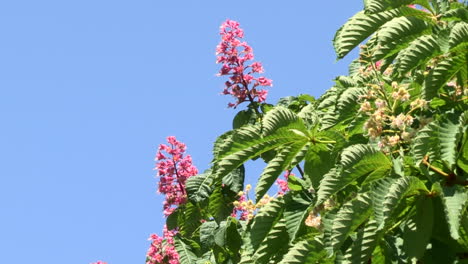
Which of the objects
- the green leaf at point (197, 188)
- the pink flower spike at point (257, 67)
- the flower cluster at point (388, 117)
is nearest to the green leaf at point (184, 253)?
the green leaf at point (197, 188)

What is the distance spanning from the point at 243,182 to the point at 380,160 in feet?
6.81

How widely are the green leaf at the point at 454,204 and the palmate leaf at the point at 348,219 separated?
0.99ft

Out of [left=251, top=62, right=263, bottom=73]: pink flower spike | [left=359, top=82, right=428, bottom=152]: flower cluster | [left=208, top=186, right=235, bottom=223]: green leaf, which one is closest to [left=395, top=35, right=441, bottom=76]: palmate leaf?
[left=359, top=82, right=428, bottom=152]: flower cluster

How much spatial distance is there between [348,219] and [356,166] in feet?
0.74

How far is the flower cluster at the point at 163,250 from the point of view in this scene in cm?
771

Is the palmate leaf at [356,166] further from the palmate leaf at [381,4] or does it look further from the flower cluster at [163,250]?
the flower cluster at [163,250]

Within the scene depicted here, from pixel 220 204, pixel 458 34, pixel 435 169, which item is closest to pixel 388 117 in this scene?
pixel 435 169

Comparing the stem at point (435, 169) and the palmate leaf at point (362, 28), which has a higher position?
the palmate leaf at point (362, 28)

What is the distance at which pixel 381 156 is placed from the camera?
372cm

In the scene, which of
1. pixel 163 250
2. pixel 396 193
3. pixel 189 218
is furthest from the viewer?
pixel 163 250

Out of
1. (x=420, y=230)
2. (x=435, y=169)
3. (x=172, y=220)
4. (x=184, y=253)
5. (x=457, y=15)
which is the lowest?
(x=420, y=230)

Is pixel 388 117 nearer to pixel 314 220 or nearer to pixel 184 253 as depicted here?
pixel 314 220

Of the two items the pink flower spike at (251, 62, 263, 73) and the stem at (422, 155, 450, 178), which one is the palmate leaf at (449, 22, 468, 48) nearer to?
the stem at (422, 155, 450, 178)

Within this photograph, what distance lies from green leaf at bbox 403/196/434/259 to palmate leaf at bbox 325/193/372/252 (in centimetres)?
21
